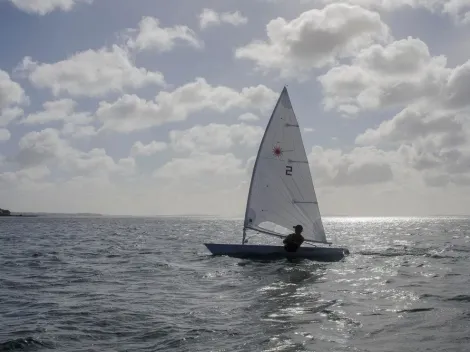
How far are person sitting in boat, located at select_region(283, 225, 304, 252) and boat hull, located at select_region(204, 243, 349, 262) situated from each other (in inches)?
17.7

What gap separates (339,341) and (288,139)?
1805cm

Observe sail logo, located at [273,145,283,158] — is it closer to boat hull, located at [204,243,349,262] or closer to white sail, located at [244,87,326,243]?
white sail, located at [244,87,326,243]

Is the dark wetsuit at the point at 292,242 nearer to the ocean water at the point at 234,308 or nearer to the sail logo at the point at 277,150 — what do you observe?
the ocean water at the point at 234,308

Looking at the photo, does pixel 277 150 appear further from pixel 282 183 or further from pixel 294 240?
pixel 294 240

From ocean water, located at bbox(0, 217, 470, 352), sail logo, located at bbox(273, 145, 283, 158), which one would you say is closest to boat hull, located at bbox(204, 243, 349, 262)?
ocean water, located at bbox(0, 217, 470, 352)

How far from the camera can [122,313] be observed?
13312 millimetres

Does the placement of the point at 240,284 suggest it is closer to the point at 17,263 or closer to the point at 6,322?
the point at 6,322

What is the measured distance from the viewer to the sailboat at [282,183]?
27.6m

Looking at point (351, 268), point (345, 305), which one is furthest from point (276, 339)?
point (351, 268)

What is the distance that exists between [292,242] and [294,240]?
7.4 inches

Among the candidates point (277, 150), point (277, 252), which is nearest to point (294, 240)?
point (277, 252)

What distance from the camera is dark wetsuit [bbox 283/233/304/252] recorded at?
26.4 meters

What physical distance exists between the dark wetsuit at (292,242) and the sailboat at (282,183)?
1238 millimetres

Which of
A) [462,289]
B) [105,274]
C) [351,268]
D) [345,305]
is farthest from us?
[351,268]
